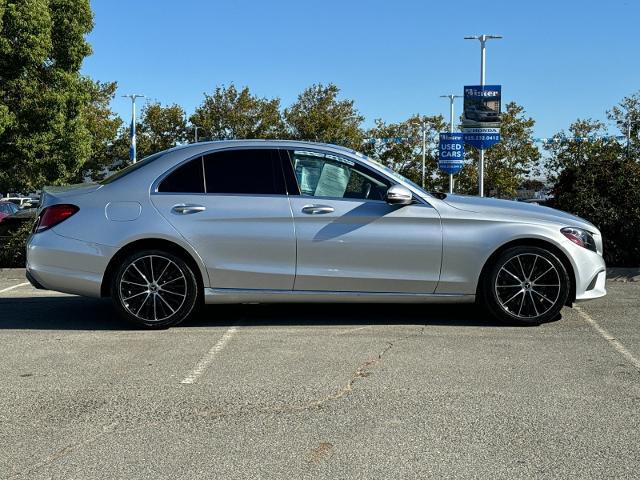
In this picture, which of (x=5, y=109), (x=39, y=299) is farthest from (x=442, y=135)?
(x=39, y=299)

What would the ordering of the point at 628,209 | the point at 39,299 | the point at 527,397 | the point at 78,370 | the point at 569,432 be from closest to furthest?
1. the point at 569,432
2. the point at 527,397
3. the point at 78,370
4. the point at 39,299
5. the point at 628,209

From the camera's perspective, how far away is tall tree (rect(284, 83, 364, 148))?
4684 cm

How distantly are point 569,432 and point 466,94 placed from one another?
17.5m

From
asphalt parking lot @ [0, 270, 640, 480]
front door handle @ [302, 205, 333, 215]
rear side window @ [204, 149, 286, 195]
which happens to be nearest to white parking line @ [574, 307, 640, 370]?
asphalt parking lot @ [0, 270, 640, 480]

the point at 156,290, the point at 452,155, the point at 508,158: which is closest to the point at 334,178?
the point at 156,290

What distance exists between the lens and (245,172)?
645 cm

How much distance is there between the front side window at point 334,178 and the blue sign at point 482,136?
14.0 meters

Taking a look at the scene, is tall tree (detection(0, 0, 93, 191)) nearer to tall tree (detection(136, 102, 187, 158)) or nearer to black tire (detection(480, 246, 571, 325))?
black tire (detection(480, 246, 571, 325))

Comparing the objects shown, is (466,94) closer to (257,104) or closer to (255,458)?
(255,458)

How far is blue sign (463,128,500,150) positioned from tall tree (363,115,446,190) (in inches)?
964

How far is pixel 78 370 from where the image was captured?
16.6 feet

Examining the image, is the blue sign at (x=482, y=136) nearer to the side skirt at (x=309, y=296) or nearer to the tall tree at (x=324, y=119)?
the side skirt at (x=309, y=296)

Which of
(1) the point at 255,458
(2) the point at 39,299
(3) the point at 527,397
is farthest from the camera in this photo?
(2) the point at 39,299

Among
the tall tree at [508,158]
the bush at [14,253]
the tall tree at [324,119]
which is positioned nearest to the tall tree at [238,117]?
the tall tree at [324,119]
